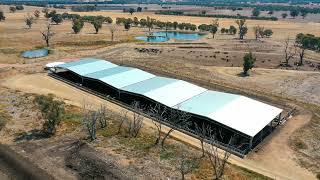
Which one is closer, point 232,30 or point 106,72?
point 106,72

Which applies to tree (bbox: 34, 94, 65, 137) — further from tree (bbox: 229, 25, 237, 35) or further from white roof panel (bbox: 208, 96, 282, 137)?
tree (bbox: 229, 25, 237, 35)

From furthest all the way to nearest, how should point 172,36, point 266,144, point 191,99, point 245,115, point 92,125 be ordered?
point 172,36, point 191,99, point 245,115, point 266,144, point 92,125

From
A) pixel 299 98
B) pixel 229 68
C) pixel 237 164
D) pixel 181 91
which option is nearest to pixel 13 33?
pixel 229 68

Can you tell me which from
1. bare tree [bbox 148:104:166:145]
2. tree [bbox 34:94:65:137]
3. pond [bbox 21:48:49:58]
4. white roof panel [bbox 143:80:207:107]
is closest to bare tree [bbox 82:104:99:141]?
tree [bbox 34:94:65:137]

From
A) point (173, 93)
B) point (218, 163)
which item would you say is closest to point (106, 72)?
point (173, 93)

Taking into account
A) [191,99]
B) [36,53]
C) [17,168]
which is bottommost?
[17,168]

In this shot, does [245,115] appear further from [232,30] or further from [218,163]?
[232,30]
